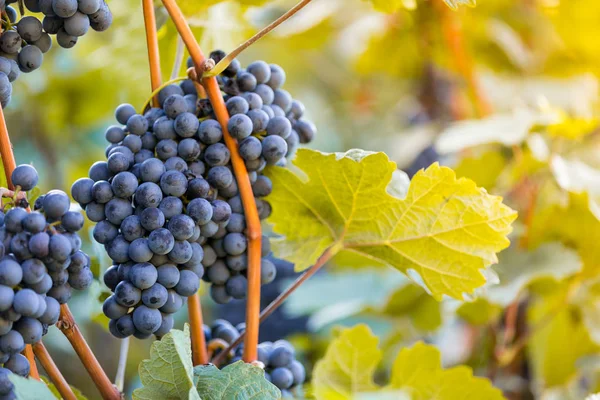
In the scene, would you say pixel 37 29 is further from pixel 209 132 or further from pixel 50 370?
pixel 50 370

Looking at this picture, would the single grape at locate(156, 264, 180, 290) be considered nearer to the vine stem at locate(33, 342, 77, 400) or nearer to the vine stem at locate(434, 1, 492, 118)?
the vine stem at locate(33, 342, 77, 400)

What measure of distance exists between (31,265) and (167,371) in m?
0.14

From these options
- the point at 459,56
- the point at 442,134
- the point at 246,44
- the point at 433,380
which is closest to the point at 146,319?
the point at 246,44

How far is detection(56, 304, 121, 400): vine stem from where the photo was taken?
0.55m

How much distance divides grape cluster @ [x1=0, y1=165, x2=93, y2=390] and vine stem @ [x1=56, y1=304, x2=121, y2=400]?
0.04 m

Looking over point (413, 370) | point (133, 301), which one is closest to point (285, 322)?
point (413, 370)

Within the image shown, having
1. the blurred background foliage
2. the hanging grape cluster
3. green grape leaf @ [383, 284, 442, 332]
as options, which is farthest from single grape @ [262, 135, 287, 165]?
green grape leaf @ [383, 284, 442, 332]

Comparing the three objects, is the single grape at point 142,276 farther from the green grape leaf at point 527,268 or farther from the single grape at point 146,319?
the green grape leaf at point 527,268

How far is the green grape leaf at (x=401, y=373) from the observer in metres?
0.74

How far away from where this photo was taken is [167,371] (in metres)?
0.53

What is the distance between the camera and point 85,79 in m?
1.58

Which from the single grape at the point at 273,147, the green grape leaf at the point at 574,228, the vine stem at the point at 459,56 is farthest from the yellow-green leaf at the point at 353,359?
the vine stem at the point at 459,56

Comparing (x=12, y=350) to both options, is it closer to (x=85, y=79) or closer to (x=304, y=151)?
(x=304, y=151)

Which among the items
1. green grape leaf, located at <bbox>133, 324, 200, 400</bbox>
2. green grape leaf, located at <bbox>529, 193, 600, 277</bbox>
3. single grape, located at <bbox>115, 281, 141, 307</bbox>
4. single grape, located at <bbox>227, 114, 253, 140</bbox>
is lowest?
green grape leaf, located at <bbox>529, 193, 600, 277</bbox>
